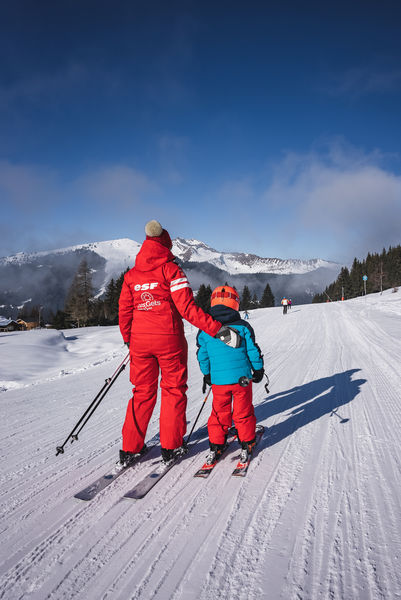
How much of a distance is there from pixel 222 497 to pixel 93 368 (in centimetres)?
689

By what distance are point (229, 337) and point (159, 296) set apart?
753 mm

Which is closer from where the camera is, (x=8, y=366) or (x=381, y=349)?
(x=8, y=366)

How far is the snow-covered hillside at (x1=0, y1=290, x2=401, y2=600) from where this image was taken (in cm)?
160

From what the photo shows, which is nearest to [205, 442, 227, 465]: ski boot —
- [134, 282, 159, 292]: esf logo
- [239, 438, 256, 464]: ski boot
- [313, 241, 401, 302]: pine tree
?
[239, 438, 256, 464]: ski boot

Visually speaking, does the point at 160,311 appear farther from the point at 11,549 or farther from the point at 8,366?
the point at 8,366

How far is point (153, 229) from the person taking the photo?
296 cm

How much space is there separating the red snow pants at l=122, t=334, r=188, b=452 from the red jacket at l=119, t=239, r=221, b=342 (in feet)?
0.39

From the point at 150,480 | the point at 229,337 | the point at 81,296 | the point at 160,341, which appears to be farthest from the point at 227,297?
the point at 81,296

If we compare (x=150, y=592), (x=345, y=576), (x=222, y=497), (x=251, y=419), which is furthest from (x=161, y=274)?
(x=345, y=576)

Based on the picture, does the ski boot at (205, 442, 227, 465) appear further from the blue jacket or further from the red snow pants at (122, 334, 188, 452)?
the blue jacket

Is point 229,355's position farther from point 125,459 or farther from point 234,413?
point 125,459

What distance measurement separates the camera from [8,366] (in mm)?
7910

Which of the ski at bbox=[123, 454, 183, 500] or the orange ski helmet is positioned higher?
the orange ski helmet

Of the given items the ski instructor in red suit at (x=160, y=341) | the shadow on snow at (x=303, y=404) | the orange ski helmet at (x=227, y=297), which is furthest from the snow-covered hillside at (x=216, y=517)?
the orange ski helmet at (x=227, y=297)
